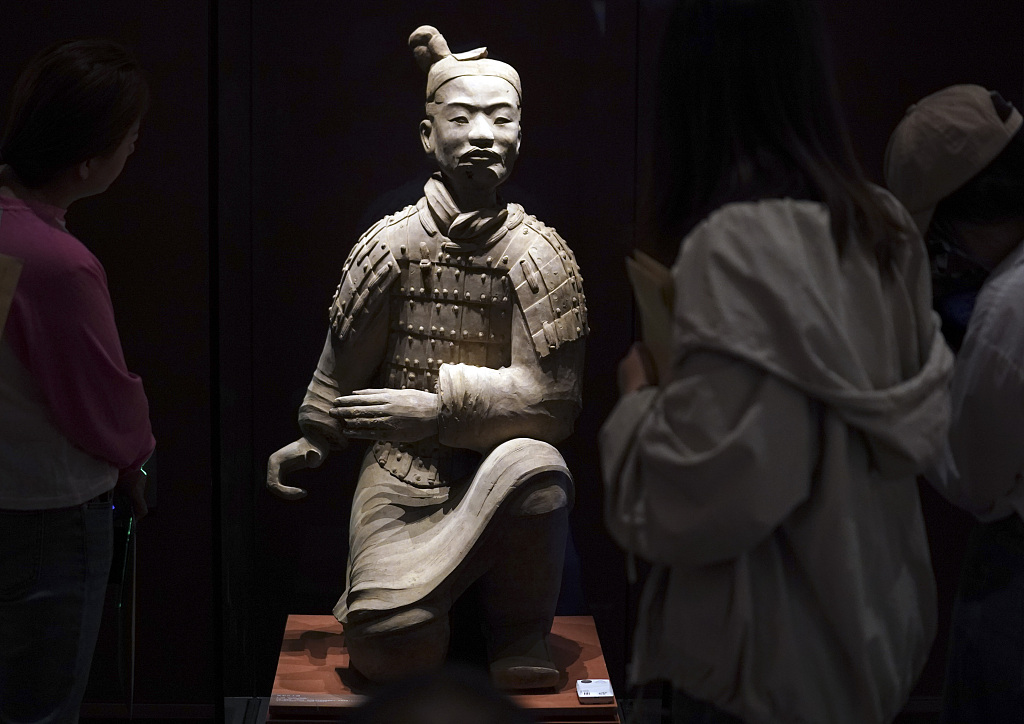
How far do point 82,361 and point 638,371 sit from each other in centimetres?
115

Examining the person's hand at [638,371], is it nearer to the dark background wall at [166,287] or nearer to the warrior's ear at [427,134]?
the warrior's ear at [427,134]

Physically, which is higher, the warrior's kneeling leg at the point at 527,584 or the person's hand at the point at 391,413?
the person's hand at the point at 391,413

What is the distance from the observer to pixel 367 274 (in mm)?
3064

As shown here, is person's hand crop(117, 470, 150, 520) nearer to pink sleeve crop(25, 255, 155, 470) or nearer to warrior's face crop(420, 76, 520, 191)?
pink sleeve crop(25, 255, 155, 470)

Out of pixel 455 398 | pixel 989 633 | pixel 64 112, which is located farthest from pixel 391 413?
Answer: pixel 989 633

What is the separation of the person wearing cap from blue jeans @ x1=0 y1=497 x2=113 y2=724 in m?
1.58

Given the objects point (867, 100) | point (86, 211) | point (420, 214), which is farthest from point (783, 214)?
point (86, 211)

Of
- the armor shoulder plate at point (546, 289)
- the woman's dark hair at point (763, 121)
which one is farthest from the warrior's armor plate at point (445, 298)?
the woman's dark hair at point (763, 121)

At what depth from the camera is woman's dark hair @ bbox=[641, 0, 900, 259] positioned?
157 cm

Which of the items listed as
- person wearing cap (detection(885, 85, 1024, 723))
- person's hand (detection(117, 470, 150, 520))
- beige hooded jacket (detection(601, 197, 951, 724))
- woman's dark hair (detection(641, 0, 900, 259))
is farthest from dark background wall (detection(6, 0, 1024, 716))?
beige hooded jacket (detection(601, 197, 951, 724))

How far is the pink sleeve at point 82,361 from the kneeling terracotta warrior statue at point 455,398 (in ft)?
2.71

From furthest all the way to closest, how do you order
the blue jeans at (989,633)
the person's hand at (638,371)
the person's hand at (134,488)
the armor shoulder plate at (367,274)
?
the armor shoulder plate at (367,274) < the person's hand at (134,488) < the blue jeans at (989,633) < the person's hand at (638,371)

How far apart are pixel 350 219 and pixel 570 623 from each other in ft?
4.30

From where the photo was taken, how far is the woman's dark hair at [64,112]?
86.7 inches
